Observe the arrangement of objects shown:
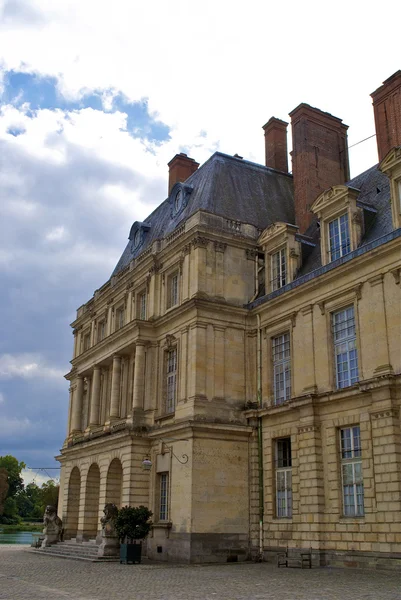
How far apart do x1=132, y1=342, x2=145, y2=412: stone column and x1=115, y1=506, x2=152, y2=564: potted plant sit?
16.4 ft

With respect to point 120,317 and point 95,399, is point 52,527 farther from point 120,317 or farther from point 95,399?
point 120,317

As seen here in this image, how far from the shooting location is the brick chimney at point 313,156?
27.7 metres

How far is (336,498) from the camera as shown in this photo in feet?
63.1

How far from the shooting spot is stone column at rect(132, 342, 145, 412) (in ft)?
84.2

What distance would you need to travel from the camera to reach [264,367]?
2383 centimetres

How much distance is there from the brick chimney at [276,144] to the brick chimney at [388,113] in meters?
7.58

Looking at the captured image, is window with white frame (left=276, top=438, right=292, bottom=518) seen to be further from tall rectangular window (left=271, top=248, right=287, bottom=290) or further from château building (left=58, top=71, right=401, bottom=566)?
tall rectangular window (left=271, top=248, right=287, bottom=290)

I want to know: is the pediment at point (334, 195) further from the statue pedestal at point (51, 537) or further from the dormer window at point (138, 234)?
the statue pedestal at point (51, 537)

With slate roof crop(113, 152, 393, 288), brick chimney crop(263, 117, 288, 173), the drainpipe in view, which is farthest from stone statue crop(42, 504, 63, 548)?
brick chimney crop(263, 117, 288, 173)

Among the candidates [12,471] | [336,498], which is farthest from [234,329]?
[12,471]

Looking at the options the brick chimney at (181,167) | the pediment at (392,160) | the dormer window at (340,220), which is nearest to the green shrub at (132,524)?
the dormer window at (340,220)

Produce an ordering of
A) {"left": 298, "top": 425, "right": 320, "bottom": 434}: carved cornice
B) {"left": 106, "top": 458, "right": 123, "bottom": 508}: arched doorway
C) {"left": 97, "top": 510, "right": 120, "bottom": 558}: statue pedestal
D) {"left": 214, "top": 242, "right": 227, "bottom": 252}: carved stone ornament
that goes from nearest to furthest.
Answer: {"left": 298, "top": 425, "right": 320, "bottom": 434}: carved cornice
{"left": 97, "top": 510, "right": 120, "bottom": 558}: statue pedestal
{"left": 214, "top": 242, "right": 227, "bottom": 252}: carved stone ornament
{"left": 106, "top": 458, "right": 123, "bottom": 508}: arched doorway

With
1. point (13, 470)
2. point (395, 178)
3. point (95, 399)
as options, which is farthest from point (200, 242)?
point (13, 470)

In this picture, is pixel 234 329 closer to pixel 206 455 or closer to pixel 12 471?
pixel 206 455
